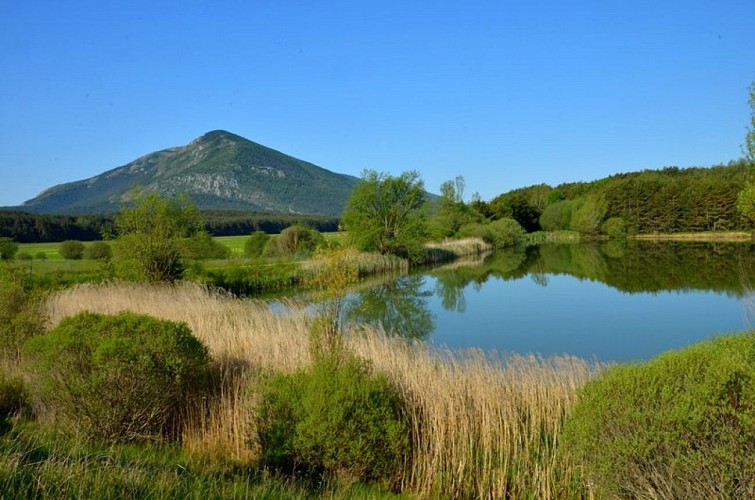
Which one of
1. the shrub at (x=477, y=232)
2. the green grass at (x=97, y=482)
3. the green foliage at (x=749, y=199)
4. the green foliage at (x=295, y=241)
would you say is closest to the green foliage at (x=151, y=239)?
the green grass at (x=97, y=482)

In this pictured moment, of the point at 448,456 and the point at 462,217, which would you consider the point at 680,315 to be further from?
the point at 462,217

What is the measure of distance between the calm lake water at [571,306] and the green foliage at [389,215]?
4042mm

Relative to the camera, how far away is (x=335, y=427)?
193 inches

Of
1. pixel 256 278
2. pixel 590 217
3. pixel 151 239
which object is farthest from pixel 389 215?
pixel 590 217

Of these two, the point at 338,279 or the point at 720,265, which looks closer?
the point at 338,279

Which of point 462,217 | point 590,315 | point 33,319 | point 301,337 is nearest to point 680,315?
point 590,315

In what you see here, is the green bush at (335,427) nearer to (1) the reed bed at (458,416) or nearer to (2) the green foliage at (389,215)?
(1) the reed bed at (458,416)

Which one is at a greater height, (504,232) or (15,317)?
(504,232)

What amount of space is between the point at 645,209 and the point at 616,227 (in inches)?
181

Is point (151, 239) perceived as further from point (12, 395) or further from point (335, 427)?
point (335, 427)

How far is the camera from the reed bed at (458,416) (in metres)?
5.09

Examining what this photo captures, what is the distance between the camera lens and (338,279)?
287 inches

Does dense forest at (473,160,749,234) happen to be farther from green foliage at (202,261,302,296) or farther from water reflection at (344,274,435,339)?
green foliage at (202,261,302,296)

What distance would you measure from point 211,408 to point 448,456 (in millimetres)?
2827
